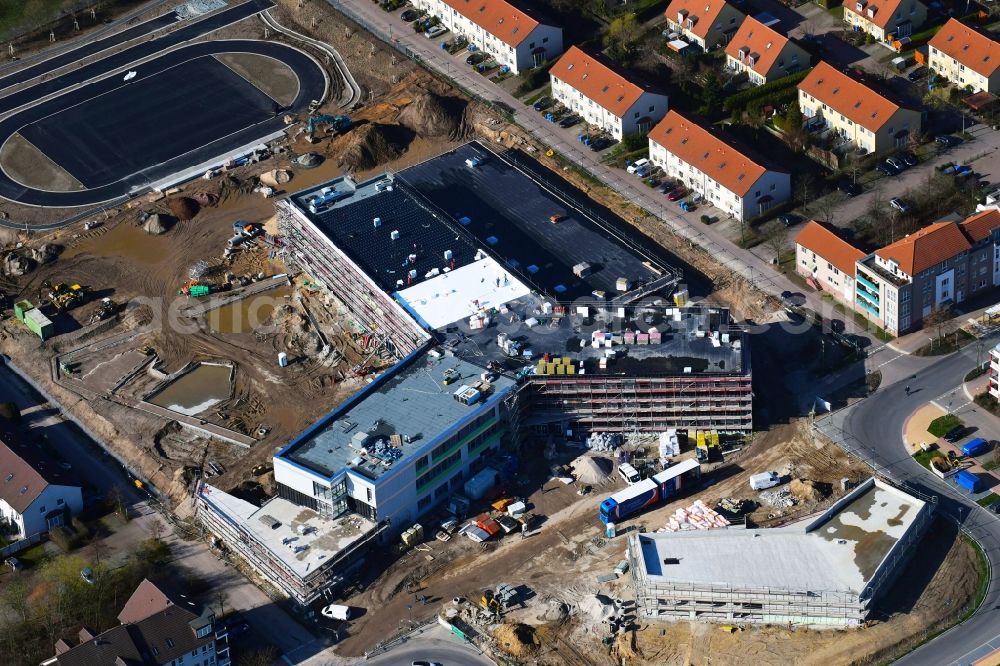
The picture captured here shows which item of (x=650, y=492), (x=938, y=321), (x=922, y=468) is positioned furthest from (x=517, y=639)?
(x=938, y=321)

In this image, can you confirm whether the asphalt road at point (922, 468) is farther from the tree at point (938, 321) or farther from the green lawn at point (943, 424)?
the tree at point (938, 321)

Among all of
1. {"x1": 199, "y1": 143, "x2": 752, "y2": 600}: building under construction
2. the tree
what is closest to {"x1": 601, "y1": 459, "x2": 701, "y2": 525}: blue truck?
{"x1": 199, "y1": 143, "x2": 752, "y2": 600}: building under construction

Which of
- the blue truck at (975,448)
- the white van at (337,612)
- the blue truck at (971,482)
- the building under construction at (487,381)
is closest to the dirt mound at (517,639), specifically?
the white van at (337,612)

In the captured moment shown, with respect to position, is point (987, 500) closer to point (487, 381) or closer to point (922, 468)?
point (922, 468)

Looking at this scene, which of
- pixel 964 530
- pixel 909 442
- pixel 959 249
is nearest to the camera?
pixel 964 530

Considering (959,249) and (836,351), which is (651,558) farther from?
(959,249)

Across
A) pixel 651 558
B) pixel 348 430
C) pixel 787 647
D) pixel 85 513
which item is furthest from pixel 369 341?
pixel 787 647

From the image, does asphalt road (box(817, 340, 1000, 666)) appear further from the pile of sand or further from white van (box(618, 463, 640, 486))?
the pile of sand
